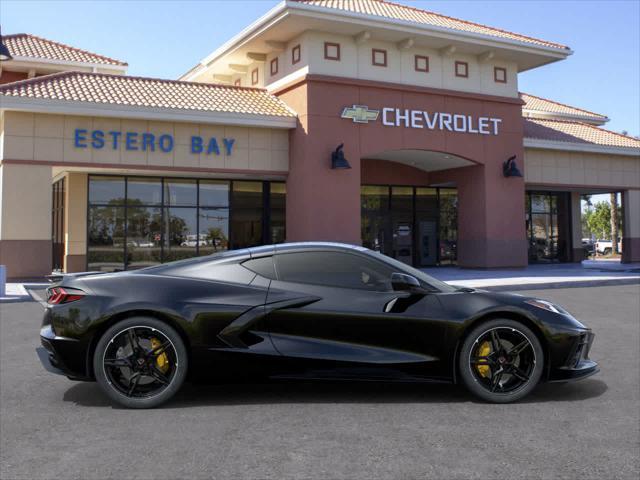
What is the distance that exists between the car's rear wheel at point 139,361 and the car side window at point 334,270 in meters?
1.05

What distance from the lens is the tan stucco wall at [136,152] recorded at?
18.0m

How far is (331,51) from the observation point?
825 inches

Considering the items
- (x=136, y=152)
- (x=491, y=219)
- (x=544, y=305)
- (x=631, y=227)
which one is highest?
(x=136, y=152)

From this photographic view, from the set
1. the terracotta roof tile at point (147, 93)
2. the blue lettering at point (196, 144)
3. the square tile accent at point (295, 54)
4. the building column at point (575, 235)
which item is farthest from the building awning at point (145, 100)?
the building column at point (575, 235)

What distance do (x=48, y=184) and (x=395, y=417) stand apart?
1650 centimetres

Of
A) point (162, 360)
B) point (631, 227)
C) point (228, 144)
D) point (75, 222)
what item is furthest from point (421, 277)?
point (631, 227)

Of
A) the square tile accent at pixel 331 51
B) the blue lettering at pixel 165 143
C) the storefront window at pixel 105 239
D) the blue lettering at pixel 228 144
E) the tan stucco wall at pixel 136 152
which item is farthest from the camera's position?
the storefront window at pixel 105 239

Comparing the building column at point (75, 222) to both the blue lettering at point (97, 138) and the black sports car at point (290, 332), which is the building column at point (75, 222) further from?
the black sports car at point (290, 332)

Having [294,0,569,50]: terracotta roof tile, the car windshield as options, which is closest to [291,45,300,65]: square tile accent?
[294,0,569,50]: terracotta roof tile

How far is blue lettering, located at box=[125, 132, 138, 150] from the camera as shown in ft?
63.2

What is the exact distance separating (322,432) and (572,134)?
88.8 feet

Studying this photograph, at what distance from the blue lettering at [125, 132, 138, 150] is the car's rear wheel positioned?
51.1 feet

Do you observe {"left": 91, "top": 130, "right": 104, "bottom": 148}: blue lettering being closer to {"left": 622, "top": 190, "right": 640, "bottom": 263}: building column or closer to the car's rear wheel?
the car's rear wheel

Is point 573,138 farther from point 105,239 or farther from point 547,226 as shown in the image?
point 105,239
